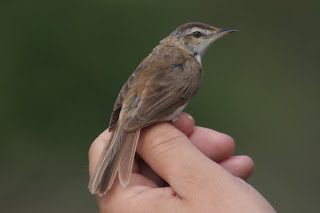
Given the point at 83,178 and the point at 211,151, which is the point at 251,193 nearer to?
the point at 211,151

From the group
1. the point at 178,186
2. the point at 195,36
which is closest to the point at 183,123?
the point at 178,186

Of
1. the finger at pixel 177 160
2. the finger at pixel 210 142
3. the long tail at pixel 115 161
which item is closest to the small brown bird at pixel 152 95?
the long tail at pixel 115 161

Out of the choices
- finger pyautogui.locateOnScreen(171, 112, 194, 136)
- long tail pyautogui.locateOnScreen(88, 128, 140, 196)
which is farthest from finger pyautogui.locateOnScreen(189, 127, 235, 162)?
long tail pyautogui.locateOnScreen(88, 128, 140, 196)

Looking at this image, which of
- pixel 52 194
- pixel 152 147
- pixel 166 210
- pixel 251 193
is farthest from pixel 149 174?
pixel 52 194

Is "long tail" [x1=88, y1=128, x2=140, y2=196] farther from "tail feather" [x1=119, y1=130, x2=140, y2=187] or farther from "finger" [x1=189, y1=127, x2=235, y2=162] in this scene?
"finger" [x1=189, y1=127, x2=235, y2=162]

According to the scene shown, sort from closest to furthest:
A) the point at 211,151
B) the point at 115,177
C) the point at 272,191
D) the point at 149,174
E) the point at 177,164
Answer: the point at 177,164 → the point at 115,177 → the point at 149,174 → the point at 211,151 → the point at 272,191

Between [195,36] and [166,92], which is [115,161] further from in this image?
[195,36]

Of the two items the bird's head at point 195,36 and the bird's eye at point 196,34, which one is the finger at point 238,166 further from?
the bird's eye at point 196,34
